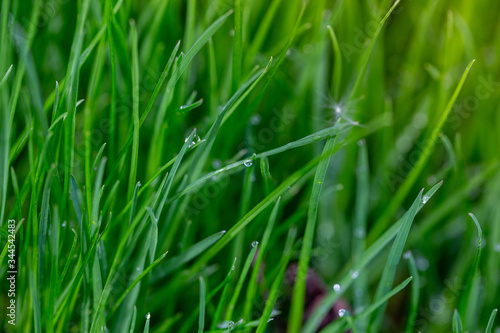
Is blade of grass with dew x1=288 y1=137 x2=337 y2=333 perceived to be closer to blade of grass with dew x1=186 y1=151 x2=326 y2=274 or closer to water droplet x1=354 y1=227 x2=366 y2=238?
blade of grass with dew x1=186 y1=151 x2=326 y2=274

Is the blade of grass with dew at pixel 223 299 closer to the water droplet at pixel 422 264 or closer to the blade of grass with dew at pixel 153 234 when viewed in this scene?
the blade of grass with dew at pixel 153 234

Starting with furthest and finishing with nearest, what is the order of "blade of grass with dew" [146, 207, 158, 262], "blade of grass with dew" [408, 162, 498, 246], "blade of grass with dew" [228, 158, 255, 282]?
"blade of grass with dew" [408, 162, 498, 246], "blade of grass with dew" [228, 158, 255, 282], "blade of grass with dew" [146, 207, 158, 262]

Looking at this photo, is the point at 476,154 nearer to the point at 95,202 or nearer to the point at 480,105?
the point at 480,105

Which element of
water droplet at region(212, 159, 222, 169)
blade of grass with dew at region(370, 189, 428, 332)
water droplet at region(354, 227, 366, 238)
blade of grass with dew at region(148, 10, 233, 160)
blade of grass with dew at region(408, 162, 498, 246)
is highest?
blade of grass with dew at region(148, 10, 233, 160)

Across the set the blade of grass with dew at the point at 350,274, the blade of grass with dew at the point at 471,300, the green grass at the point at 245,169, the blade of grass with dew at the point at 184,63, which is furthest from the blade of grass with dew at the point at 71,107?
the blade of grass with dew at the point at 471,300

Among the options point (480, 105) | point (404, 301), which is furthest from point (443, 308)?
point (480, 105)

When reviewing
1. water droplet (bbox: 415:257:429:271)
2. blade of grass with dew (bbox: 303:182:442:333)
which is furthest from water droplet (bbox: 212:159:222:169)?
water droplet (bbox: 415:257:429:271)

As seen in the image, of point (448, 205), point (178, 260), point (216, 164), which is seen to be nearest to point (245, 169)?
point (216, 164)

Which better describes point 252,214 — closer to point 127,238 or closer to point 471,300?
point 127,238

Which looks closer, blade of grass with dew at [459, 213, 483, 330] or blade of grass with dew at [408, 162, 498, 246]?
blade of grass with dew at [459, 213, 483, 330]
